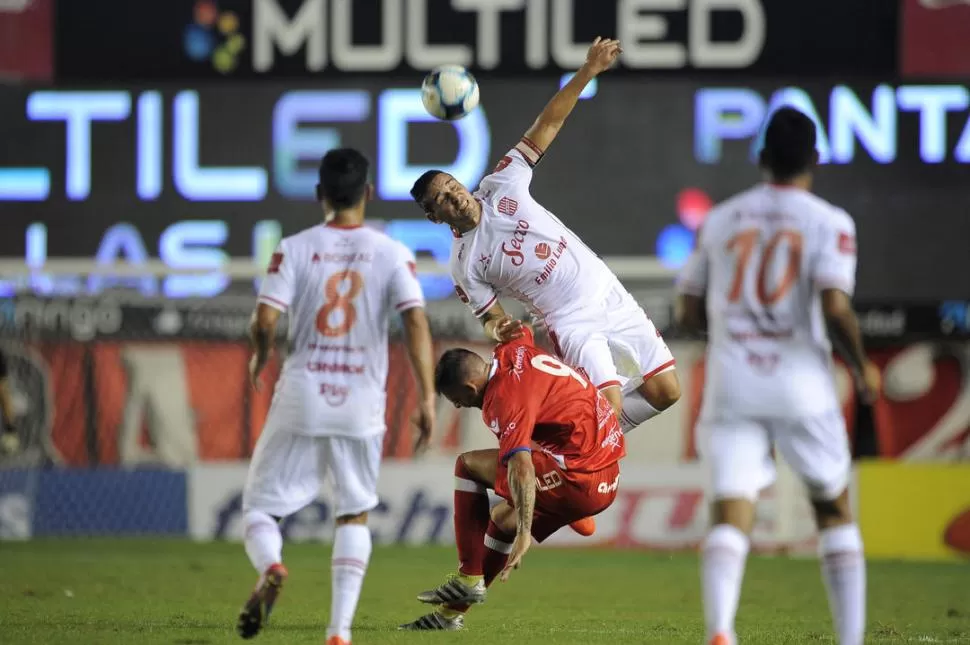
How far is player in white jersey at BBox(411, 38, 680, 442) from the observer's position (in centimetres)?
727

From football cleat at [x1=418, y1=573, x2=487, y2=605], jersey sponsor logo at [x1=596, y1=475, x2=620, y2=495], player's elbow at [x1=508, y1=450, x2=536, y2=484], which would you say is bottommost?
football cleat at [x1=418, y1=573, x2=487, y2=605]

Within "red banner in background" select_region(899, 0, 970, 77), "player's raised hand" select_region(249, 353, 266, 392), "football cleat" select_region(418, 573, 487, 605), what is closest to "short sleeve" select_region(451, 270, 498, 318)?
"football cleat" select_region(418, 573, 487, 605)

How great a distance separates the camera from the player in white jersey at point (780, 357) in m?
4.84

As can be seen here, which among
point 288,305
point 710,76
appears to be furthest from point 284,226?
point 288,305

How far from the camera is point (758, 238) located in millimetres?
4879

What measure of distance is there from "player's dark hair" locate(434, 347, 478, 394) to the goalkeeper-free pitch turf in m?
0.98

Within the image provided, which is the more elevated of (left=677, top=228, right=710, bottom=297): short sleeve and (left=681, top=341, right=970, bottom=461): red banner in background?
(left=677, top=228, right=710, bottom=297): short sleeve

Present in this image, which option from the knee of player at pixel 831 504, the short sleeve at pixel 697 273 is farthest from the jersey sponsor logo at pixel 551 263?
the knee of player at pixel 831 504

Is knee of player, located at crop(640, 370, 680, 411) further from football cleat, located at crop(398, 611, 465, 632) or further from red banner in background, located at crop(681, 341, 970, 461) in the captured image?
red banner in background, located at crop(681, 341, 970, 461)

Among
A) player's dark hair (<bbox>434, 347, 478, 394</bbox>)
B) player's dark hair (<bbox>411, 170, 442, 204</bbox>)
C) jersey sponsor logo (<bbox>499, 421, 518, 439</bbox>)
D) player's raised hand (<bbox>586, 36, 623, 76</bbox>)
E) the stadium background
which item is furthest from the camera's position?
the stadium background

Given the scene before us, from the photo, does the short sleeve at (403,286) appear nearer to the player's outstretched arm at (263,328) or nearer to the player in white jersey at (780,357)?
the player's outstretched arm at (263,328)

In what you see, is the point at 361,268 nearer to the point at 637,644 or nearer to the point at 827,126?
the point at 637,644

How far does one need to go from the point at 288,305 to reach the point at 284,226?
254 inches

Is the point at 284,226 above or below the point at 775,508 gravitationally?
above
